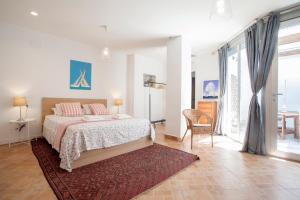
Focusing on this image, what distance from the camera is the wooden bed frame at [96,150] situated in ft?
7.82

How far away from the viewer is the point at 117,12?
287 cm

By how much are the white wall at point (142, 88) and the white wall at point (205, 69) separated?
173cm

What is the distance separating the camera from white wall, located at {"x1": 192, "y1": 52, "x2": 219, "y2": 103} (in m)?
5.05

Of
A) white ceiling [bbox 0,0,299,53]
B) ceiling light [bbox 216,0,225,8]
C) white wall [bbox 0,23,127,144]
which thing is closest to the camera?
ceiling light [bbox 216,0,225,8]

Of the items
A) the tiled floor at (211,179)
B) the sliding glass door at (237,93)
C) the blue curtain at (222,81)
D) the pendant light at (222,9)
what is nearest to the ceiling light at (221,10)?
the pendant light at (222,9)

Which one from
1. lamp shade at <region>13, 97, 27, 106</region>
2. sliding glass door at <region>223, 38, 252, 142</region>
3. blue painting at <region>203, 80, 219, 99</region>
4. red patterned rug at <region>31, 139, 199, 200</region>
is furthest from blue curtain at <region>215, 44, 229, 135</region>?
lamp shade at <region>13, 97, 27, 106</region>

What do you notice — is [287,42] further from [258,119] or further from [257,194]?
[257,194]

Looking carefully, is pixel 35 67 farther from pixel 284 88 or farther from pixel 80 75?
pixel 284 88

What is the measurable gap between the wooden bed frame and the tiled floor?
0.55m

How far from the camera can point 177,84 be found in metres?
3.95

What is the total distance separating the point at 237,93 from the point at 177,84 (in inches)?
64.4

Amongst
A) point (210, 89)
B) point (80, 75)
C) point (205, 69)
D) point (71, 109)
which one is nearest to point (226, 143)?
point (210, 89)

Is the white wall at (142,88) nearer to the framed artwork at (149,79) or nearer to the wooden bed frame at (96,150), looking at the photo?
the framed artwork at (149,79)

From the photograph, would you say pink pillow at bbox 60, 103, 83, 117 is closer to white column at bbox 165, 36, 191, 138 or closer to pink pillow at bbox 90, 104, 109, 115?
pink pillow at bbox 90, 104, 109, 115
